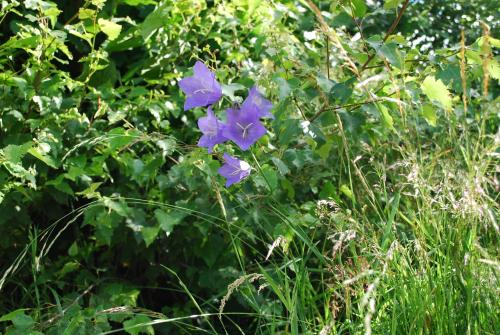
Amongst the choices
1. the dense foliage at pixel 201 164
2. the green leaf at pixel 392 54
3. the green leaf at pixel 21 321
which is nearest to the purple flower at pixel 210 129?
the dense foliage at pixel 201 164

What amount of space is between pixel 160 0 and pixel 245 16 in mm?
321

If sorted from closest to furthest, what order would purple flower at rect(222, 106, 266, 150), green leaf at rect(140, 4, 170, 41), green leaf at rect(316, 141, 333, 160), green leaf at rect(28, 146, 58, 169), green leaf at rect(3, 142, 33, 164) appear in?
purple flower at rect(222, 106, 266, 150), green leaf at rect(3, 142, 33, 164), green leaf at rect(28, 146, 58, 169), green leaf at rect(316, 141, 333, 160), green leaf at rect(140, 4, 170, 41)

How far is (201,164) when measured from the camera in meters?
2.09

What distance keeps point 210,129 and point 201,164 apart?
Result: 1.27 ft

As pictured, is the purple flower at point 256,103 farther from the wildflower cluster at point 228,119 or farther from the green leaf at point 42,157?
the green leaf at point 42,157

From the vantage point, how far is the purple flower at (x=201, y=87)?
170 centimetres

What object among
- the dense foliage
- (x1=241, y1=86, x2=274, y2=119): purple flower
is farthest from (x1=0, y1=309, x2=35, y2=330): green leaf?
(x1=241, y1=86, x2=274, y2=119): purple flower

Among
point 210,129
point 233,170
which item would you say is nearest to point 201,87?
point 210,129

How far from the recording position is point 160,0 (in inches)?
108

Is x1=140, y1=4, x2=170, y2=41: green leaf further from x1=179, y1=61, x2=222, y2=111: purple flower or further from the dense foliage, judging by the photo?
x1=179, y1=61, x2=222, y2=111: purple flower

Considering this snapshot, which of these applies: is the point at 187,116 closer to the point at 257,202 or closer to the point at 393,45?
the point at 257,202

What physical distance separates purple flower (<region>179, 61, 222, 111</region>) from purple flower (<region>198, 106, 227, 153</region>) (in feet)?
0.10

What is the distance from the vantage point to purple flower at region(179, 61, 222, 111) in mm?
1696

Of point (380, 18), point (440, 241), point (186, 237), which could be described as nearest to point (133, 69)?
point (186, 237)
